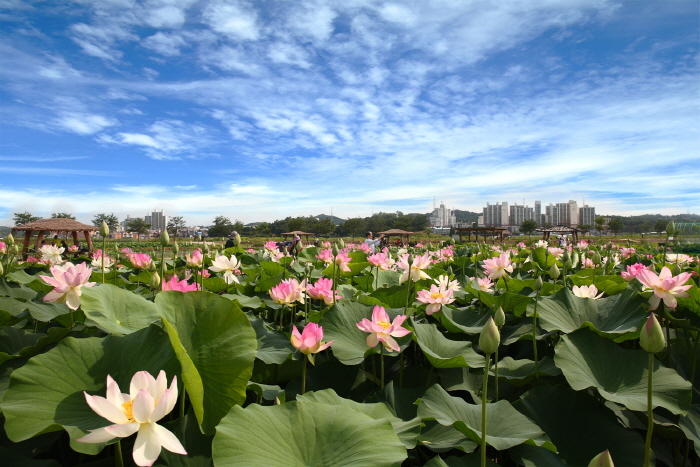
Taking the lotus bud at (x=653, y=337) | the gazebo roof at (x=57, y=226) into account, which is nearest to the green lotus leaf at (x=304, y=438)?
the lotus bud at (x=653, y=337)

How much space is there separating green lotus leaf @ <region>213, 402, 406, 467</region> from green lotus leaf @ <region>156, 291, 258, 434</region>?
0.07 m

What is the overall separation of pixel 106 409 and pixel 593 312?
5.44 feet

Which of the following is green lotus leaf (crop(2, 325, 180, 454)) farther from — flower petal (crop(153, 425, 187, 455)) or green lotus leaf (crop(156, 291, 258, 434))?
flower petal (crop(153, 425, 187, 455))

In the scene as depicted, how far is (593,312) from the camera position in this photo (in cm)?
153

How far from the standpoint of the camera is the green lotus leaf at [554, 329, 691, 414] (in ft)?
3.27

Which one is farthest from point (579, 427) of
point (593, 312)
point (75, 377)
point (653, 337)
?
point (75, 377)

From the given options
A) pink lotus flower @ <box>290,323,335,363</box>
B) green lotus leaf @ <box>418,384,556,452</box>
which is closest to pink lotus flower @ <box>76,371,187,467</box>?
pink lotus flower @ <box>290,323,335,363</box>

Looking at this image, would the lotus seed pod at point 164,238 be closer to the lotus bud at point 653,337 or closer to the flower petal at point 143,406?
the flower petal at point 143,406

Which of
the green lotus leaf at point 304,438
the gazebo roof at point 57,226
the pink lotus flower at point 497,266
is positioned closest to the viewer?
the green lotus leaf at point 304,438

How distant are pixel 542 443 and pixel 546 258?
93.6 inches

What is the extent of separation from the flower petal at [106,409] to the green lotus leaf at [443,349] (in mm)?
777

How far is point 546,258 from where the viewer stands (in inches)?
114

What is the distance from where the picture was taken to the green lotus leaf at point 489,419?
2.69 ft

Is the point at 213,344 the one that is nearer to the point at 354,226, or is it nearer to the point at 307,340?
the point at 307,340
